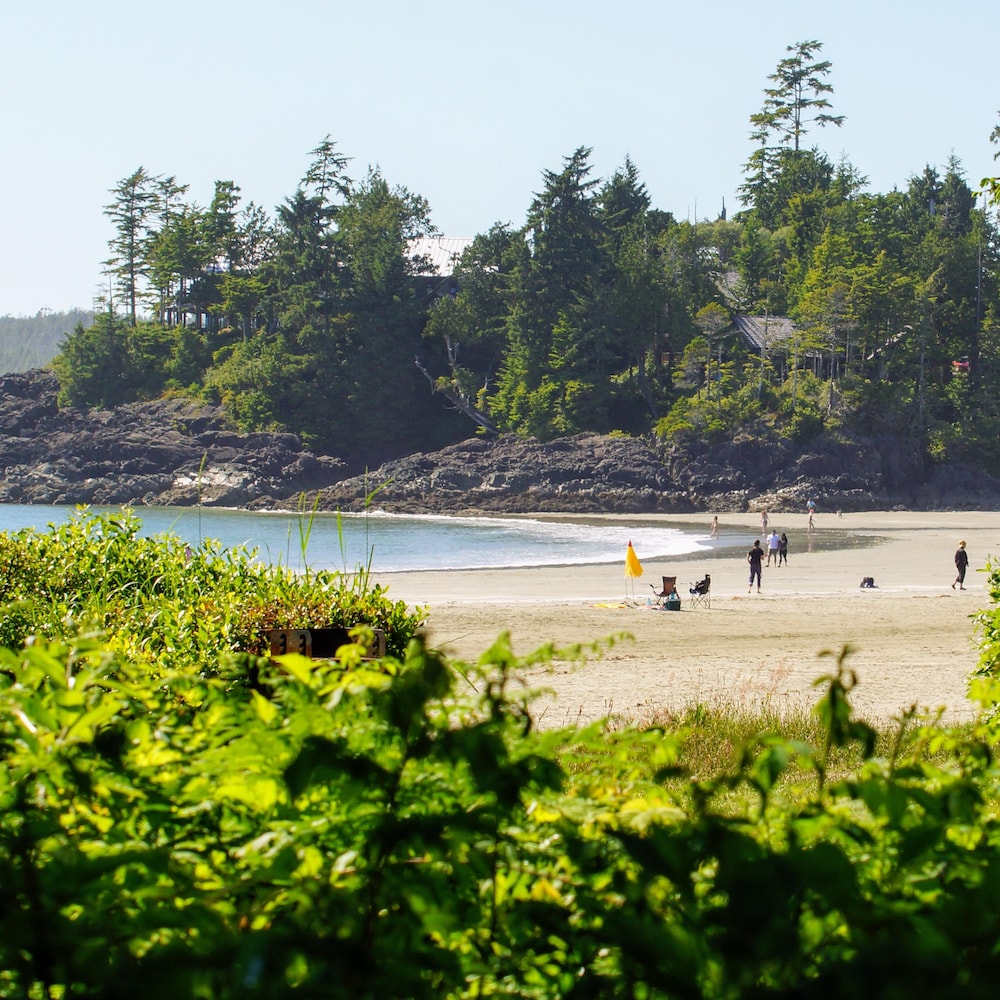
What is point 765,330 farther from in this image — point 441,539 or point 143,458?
point 143,458

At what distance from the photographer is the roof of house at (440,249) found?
92062mm

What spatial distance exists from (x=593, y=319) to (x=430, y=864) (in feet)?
247

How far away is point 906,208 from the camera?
85.1 meters

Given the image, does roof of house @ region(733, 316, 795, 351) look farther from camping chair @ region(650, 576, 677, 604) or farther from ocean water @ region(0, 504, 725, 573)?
camping chair @ region(650, 576, 677, 604)

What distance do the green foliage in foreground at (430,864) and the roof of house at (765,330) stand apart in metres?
73.8

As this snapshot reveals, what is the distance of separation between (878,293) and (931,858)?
7243 cm

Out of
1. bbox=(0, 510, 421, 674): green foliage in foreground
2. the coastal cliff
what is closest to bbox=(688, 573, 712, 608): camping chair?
bbox=(0, 510, 421, 674): green foliage in foreground

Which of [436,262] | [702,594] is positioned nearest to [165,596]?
[702,594]

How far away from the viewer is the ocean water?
42.6 m

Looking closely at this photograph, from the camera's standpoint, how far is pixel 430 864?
190 cm

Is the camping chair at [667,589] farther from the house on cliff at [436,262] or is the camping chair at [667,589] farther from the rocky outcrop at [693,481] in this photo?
the house on cliff at [436,262]

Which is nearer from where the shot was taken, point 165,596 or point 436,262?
point 165,596

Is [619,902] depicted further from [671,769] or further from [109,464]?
[109,464]

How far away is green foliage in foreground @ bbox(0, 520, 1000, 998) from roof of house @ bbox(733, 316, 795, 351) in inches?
2907
